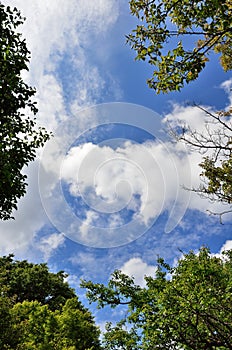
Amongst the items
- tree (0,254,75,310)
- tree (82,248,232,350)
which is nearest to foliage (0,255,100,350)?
tree (0,254,75,310)

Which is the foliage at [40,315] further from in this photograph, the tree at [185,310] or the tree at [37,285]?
the tree at [185,310]

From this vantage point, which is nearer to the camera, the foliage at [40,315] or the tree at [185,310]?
the tree at [185,310]

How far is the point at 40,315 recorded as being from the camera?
23938 millimetres

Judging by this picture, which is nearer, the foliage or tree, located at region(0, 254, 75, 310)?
the foliage

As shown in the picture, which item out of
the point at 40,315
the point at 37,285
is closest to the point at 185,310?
the point at 40,315

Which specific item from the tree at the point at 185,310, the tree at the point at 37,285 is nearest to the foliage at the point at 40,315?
the tree at the point at 37,285

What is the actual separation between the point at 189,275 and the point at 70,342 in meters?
15.6

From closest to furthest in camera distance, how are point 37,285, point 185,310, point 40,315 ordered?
point 185,310 → point 40,315 → point 37,285

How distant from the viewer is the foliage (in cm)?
1772

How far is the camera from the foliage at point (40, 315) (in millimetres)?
17719

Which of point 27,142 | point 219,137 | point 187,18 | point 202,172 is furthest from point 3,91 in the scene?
point 202,172

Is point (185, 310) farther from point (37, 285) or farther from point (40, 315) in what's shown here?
point (37, 285)

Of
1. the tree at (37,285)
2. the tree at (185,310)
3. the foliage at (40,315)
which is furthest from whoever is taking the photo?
the tree at (37,285)

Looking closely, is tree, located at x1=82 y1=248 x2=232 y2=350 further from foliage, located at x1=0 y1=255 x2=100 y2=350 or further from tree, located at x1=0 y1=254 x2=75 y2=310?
tree, located at x1=0 y1=254 x2=75 y2=310
